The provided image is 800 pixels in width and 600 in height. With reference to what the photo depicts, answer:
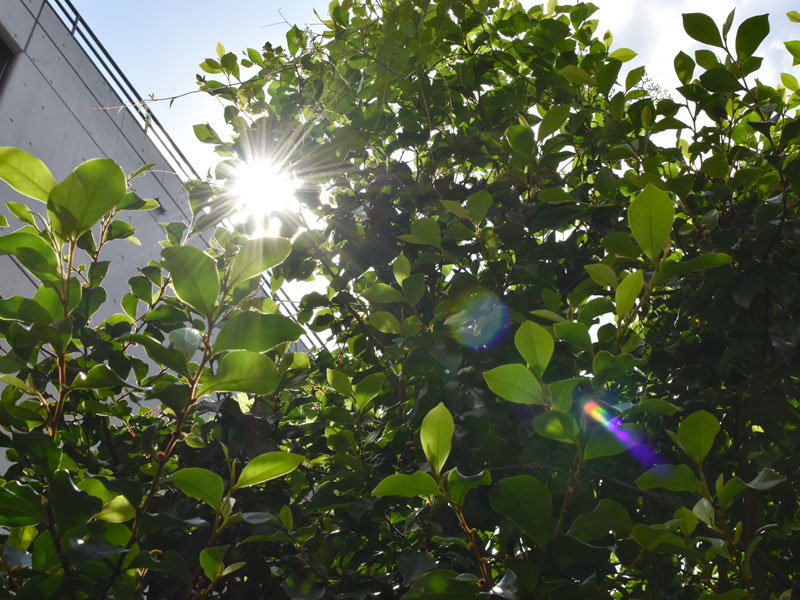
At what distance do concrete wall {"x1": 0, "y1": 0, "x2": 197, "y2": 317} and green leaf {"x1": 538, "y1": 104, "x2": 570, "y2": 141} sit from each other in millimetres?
2416

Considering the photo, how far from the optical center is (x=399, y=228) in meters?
2.02

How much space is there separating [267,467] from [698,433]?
672mm

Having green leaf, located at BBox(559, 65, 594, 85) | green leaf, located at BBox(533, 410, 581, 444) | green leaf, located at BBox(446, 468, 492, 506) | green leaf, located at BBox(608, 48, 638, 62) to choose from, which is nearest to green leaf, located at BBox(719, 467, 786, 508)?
green leaf, located at BBox(533, 410, 581, 444)

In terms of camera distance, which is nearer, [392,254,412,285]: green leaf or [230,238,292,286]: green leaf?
[230,238,292,286]: green leaf

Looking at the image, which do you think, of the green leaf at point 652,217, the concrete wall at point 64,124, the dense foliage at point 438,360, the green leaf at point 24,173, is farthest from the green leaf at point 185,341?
the concrete wall at point 64,124

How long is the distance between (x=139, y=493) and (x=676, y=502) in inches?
42.8

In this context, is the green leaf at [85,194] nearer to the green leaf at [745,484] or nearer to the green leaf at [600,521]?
Result: the green leaf at [600,521]

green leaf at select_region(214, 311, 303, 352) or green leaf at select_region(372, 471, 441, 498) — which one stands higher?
green leaf at select_region(214, 311, 303, 352)

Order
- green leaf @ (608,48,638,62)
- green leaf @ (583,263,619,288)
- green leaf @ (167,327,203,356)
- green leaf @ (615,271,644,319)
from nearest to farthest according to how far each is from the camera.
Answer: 1. green leaf @ (167,327,203,356)
2. green leaf @ (615,271,644,319)
3. green leaf @ (583,263,619,288)
4. green leaf @ (608,48,638,62)

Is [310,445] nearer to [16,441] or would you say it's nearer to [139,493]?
[139,493]

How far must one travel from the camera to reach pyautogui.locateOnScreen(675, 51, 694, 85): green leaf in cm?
165

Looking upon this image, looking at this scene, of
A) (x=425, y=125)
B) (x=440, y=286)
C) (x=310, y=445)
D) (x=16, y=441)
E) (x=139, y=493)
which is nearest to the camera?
(x=16, y=441)

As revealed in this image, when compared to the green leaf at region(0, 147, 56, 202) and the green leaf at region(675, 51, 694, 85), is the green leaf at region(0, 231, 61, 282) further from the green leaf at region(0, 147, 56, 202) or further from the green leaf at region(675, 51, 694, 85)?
the green leaf at region(675, 51, 694, 85)

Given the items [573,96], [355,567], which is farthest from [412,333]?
[573,96]
